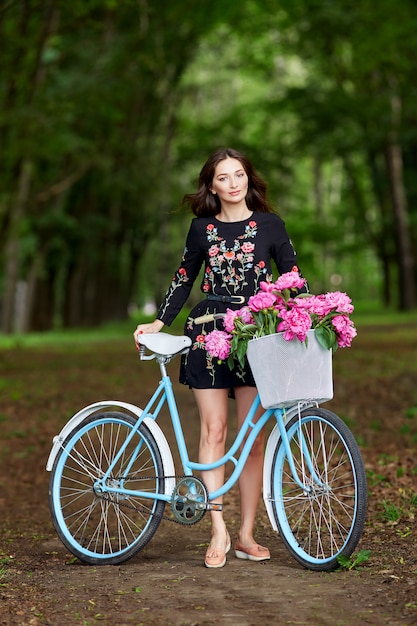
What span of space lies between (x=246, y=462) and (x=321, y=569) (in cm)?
76

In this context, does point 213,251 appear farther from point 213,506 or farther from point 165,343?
point 213,506

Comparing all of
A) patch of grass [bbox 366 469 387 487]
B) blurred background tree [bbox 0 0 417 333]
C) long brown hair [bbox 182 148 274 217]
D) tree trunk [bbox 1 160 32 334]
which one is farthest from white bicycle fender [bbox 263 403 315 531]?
tree trunk [bbox 1 160 32 334]

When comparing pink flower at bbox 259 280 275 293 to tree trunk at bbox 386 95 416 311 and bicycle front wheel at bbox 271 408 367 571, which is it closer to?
bicycle front wheel at bbox 271 408 367 571

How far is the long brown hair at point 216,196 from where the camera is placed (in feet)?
18.2

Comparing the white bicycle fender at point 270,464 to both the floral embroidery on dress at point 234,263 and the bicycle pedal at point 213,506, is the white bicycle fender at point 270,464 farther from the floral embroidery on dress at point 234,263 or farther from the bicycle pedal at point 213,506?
the floral embroidery on dress at point 234,263

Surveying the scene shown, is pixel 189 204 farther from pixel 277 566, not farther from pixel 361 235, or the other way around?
pixel 361 235

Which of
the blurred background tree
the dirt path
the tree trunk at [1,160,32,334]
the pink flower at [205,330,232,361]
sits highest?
the blurred background tree

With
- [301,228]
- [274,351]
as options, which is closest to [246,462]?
[274,351]

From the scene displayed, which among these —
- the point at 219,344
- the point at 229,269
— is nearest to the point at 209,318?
the point at 219,344

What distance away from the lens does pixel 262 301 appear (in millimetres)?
5023

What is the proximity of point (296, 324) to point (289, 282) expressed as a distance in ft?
0.91

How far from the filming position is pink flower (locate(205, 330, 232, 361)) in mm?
5168

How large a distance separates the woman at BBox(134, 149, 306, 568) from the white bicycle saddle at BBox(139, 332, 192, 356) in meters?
0.05

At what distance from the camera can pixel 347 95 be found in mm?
28078
